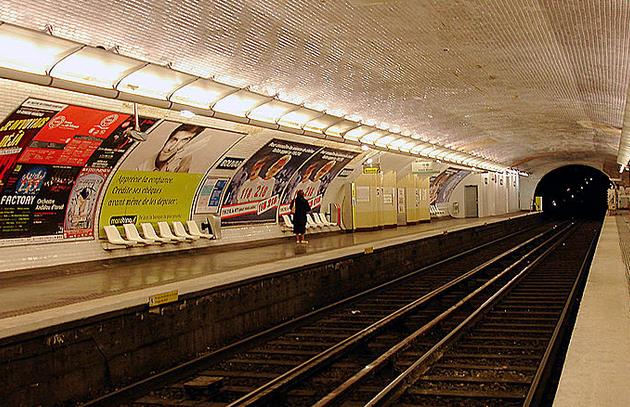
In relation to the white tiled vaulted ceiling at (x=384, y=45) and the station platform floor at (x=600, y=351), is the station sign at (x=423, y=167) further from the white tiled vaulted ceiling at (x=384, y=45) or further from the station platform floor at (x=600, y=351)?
the station platform floor at (x=600, y=351)

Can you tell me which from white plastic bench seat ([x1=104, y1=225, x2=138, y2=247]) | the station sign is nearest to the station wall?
white plastic bench seat ([x1=104, y1=225, x2=138, y2=247])

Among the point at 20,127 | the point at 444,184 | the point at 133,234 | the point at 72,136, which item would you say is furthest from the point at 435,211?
the point at 20,127

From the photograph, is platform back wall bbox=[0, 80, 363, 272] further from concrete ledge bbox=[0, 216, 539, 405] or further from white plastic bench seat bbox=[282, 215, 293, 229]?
concrete ledge bbox=[0, 216, 539, 405]

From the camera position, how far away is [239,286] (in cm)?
976

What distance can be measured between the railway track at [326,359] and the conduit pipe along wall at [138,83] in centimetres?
361

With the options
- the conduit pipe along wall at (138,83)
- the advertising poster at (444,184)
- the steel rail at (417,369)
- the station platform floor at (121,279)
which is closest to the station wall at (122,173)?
the station platform floor at (121,279)

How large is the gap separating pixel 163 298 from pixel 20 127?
3.49m

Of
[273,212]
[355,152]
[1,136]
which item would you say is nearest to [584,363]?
[1,136]

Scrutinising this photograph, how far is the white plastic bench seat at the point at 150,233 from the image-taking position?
43.5 ft

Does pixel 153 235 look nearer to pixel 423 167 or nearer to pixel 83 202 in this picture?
pixel 83 202

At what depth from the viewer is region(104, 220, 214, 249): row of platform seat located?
40.3 feet

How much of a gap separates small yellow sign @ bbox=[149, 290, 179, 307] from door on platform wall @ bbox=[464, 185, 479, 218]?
30.6 m

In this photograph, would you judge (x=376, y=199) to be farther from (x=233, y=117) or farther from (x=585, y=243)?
(x=233, y=117)

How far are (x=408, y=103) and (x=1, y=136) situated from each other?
9642 millimetres
